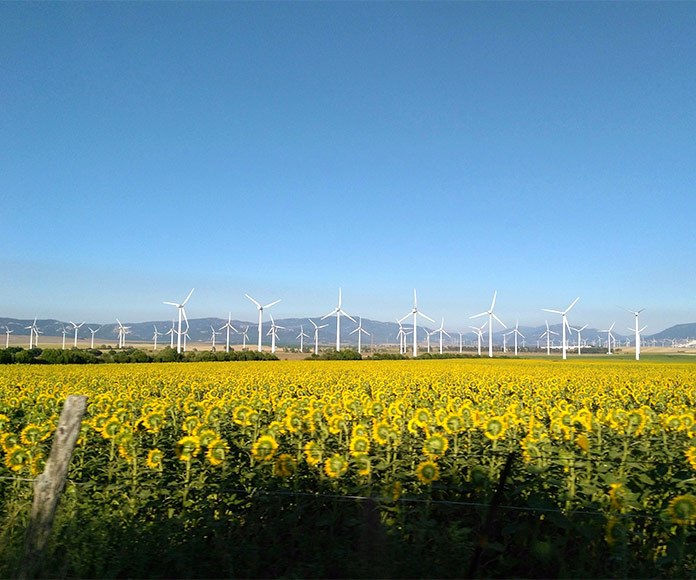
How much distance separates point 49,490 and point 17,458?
2.23 metres

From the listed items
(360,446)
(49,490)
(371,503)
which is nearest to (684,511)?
(371,503)

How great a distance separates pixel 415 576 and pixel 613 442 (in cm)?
405

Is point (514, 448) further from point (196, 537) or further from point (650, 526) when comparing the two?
point (196, 537)

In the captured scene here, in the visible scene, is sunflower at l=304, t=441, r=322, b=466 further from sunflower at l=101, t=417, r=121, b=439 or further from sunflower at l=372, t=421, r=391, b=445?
sunflower at l=101, t=417, r=121, b=439

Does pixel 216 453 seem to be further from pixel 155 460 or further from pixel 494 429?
pixel 494 429

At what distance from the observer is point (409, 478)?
6707 millimetres

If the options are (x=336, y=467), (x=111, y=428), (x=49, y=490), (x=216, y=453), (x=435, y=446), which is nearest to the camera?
(x=49, y=490)

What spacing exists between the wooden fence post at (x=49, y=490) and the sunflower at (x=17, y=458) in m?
2.06

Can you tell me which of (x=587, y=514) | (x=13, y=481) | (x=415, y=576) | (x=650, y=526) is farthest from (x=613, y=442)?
(x=13, y=481)

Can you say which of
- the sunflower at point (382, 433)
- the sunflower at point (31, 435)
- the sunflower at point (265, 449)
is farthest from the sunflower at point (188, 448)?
the sunflower at point (31, 435)

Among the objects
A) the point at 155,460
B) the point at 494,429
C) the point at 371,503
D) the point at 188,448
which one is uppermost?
the point at 494,429

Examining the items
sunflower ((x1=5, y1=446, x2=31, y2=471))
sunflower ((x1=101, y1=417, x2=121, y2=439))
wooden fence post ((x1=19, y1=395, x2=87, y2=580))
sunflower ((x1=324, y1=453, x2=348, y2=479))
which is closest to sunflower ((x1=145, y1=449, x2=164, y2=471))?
sunflower ((x1=101, y1=417, x2=121, y2=439))

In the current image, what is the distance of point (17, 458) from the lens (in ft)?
22.7

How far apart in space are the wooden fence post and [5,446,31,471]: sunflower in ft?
6.75
